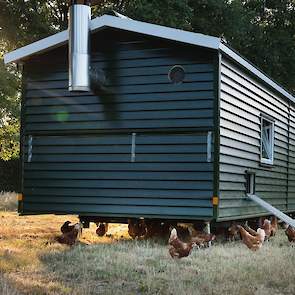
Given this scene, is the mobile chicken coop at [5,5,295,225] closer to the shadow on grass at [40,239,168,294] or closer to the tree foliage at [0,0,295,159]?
the shadow on grass at [40,239,168,294]

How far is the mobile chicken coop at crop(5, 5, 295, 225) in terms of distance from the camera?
33.9 ft

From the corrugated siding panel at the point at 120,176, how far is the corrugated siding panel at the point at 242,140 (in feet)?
1.63

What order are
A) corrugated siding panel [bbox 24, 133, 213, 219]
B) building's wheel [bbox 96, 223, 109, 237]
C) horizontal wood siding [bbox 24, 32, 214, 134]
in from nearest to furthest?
corrugated siding panel [bbox 24, 133, 213, 219] < horizontal wood siding [bbox 24, 32, 214, 134] < building's wheel [bbox 96, 223, 109, 237]

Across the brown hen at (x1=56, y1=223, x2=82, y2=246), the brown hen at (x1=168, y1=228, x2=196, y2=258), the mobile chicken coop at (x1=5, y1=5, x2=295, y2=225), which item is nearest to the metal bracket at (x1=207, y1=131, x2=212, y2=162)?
the mobile chicken coop at (x1=5, y1=5, x2=295, y2=225)

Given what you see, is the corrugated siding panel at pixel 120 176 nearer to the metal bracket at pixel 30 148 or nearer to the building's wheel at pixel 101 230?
the metal bracket at pixel 30 148

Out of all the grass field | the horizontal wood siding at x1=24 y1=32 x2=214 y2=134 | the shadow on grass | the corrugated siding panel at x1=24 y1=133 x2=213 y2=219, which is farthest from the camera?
the horizontal wood siding at x1=24 y1=32 x2=214 y2=134

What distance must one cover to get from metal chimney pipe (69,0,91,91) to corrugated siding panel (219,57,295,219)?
8.00 feet

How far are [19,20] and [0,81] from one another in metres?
3.21

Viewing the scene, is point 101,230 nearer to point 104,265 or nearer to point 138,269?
point 104,265

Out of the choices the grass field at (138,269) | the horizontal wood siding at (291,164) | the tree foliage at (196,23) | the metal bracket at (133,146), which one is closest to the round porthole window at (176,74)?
the metal bracket at (133,146)

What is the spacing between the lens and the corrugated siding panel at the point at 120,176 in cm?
1038

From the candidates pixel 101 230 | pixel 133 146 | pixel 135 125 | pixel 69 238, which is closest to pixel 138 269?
pixel 69 238

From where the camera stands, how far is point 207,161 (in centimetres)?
1028

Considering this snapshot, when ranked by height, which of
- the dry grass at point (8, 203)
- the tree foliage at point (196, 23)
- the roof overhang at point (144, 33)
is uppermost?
the tree foliage at point (196, 23)
